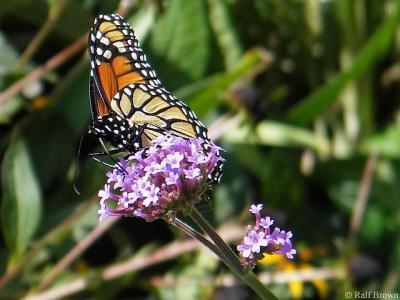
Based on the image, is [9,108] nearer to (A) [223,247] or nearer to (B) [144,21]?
(B) [144,21]

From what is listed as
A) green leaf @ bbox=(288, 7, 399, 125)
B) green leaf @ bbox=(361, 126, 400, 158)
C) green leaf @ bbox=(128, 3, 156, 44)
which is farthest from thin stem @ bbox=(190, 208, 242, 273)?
green leaf @ bbox=(361, 126, 400, 158)

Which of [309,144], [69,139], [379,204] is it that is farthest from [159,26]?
[379,204]

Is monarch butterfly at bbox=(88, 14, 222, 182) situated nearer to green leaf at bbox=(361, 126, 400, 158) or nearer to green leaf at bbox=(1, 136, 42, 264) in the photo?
green leaf at bbox=(1, 136, 42, 264)

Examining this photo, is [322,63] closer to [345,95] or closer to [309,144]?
[345,95]

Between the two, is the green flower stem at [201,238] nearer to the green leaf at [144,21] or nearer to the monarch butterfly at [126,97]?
the monarch butterfly at [126,97]

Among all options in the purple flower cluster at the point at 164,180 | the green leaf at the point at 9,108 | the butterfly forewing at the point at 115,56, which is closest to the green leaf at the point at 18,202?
the green leaf at the point at 9,108
